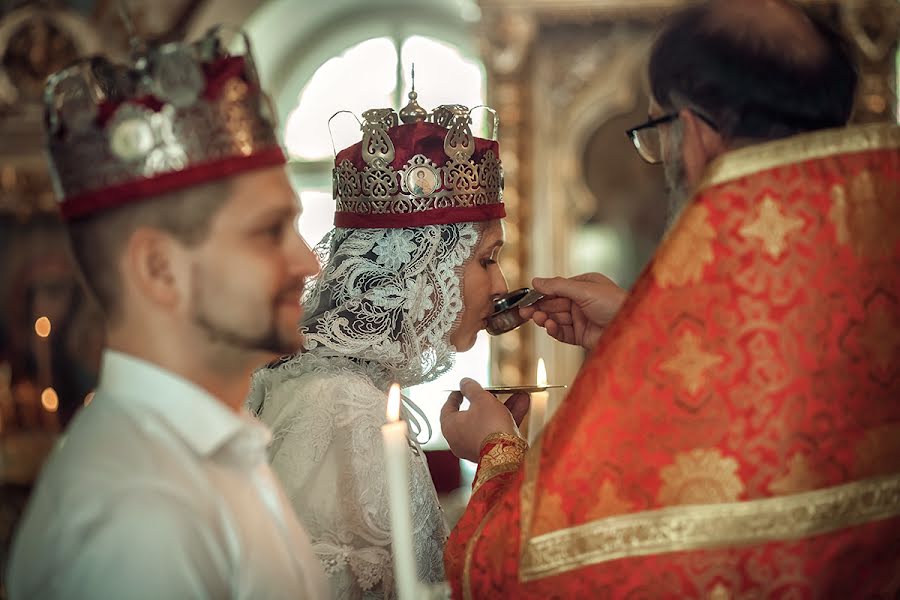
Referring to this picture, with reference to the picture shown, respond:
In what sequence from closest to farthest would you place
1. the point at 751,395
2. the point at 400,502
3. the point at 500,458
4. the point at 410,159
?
1. the point at 400,502
2. the point at 751,395
3. the point at 500,458
4. the point at 410,159

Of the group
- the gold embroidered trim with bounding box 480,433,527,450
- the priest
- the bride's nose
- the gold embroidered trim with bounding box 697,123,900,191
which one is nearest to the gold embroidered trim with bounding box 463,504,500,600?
the priest

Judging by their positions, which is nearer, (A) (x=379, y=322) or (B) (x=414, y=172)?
(A) (x=379, y=322)

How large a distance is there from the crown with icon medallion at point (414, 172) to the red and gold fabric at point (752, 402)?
982mm

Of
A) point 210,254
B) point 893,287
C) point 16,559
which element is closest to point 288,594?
point 16,559

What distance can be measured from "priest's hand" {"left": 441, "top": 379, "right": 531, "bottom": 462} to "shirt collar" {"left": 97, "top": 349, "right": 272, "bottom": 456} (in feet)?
2.92

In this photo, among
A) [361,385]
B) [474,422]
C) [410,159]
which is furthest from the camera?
[410,159]

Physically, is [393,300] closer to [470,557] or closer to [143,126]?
[470,557]

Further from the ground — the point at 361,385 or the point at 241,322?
the point at 241,322

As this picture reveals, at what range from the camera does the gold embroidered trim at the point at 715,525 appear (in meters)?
1.87

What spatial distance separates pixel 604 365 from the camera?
194 centimetres

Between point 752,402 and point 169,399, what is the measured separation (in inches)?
36.3

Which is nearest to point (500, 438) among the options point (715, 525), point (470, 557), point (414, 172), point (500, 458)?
point (500, 458)

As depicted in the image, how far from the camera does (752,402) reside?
1857mm

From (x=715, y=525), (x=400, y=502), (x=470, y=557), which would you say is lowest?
(x=470, y=557)
